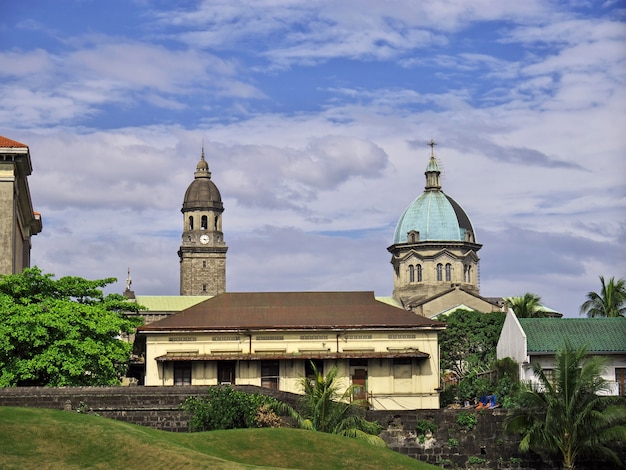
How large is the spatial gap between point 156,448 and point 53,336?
2068 cm

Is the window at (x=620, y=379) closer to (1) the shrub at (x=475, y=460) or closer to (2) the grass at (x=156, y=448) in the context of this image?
(1) the shrub at (x=475, y=460)

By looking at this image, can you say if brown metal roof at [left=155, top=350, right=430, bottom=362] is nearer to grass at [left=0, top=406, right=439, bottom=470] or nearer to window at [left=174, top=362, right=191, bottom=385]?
window at [left=174, top=362, right=191, bottom=385]

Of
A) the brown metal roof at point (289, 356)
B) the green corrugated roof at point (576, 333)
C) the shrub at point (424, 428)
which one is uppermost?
the green corrugated roof at point (576, 333)

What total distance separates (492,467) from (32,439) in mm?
19111

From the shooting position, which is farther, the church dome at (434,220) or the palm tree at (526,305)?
the church dome at (434,220)

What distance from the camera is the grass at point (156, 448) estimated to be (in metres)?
31.7

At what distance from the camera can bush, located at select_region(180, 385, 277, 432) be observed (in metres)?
41.9

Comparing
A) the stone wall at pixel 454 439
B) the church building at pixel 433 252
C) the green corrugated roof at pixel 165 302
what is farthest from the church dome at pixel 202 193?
the stone wall at pixel 454 439

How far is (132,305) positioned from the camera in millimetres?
59656

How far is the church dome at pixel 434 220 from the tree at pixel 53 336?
8572 cm

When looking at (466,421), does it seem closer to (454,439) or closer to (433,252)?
(454,439)

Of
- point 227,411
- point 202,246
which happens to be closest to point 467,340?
point 227,411

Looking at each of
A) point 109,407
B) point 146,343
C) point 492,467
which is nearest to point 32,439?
point 109,407

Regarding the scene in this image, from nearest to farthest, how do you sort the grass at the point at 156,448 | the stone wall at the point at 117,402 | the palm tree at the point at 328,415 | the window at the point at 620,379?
the grass at the point at 156,448 < the palm tree at the point at 328,415 < the stone wall at the point at 117,402 < the window at the point at 620,379
